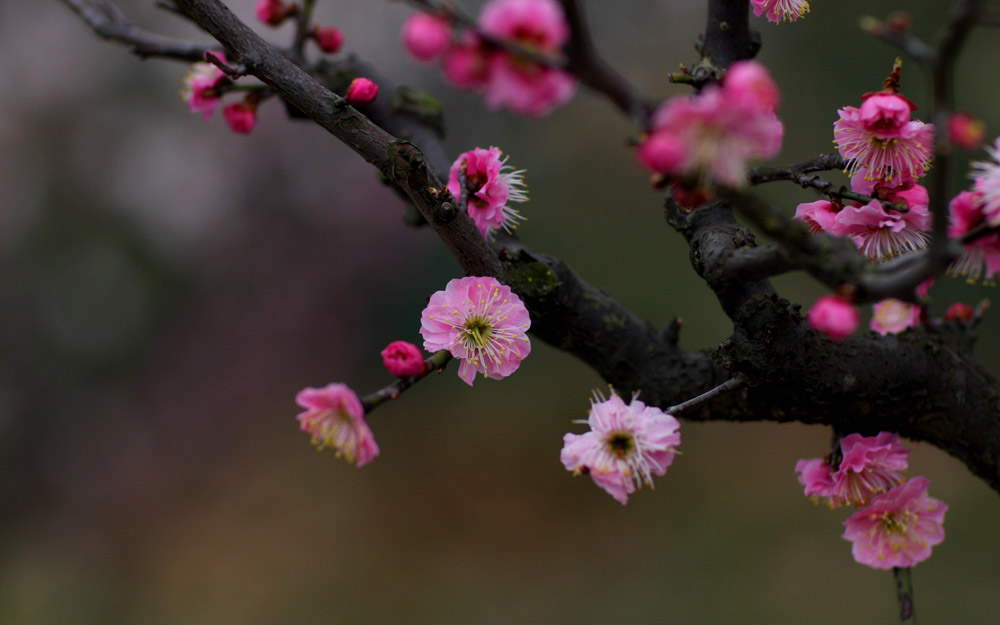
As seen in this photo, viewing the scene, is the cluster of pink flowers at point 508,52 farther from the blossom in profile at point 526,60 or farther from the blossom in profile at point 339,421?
the blossom in profile at point 339,421

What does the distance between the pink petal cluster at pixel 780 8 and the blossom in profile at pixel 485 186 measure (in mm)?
275

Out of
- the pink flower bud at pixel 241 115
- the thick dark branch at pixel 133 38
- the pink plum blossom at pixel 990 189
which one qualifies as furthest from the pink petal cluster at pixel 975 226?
the thick dark branch at pixel 133 38

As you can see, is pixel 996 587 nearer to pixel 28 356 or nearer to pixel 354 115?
pixel 354 115

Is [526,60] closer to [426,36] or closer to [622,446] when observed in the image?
[426,36]

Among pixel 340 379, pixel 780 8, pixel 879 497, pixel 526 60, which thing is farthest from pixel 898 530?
pixel 340 379

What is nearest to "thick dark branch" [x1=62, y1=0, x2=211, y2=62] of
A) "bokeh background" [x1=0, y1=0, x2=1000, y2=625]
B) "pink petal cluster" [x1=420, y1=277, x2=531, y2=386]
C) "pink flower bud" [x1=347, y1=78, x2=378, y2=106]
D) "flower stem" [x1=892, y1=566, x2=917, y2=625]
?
"pink flower bud" [x1=347, y1=78, x2=378, y2=106]

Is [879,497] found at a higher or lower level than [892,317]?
lower

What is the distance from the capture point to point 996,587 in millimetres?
1767

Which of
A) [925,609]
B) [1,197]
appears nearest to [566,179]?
[925,609]

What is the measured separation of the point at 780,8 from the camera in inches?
26.5

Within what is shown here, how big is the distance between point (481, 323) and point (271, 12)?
1.88ft

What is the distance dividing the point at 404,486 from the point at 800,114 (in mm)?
1788

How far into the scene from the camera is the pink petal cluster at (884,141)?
1.87ft

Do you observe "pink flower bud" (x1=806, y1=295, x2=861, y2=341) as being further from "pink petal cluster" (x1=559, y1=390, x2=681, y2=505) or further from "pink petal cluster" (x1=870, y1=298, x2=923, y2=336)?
"pink petal cluster" (x1=870, y1=298, x2=923, y2=336)
